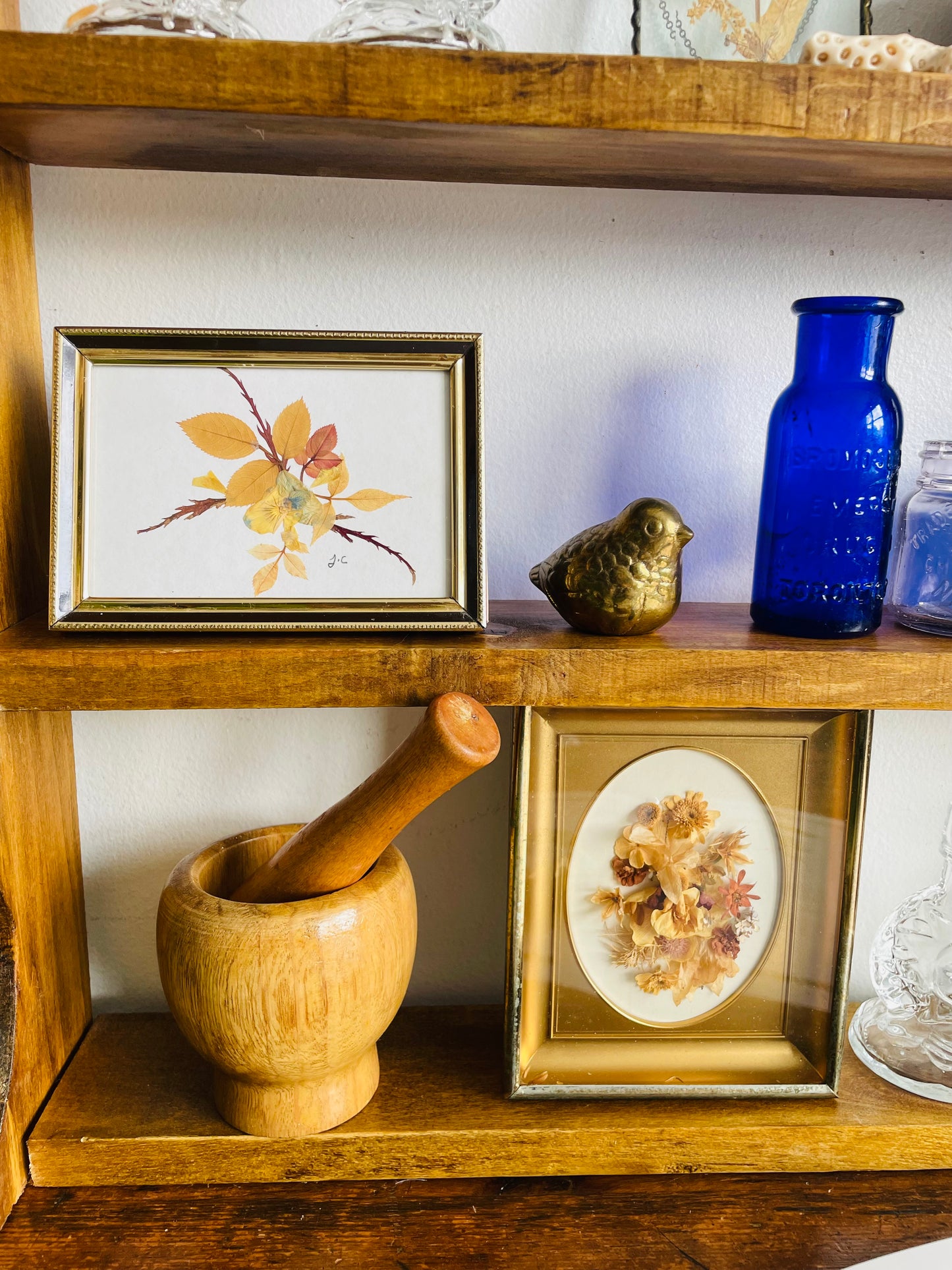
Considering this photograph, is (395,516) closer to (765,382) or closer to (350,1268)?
(765,382)

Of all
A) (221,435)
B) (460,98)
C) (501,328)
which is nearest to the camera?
(460,98)

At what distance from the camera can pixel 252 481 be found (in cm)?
59

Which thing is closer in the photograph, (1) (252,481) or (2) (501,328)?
(1) (252,481)

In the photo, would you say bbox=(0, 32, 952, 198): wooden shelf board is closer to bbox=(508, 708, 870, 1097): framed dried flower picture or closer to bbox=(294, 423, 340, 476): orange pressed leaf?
bbox=(294, 423, 340, 476): orange pressed leaf

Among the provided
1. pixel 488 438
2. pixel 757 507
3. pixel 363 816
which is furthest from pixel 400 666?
pixel 757 507

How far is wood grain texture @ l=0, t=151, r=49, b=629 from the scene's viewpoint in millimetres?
582

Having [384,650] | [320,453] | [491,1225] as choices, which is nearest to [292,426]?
[320,453]

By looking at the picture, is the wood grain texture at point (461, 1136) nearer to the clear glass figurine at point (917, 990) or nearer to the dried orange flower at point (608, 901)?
the clear glass figurine at point (917, 990)

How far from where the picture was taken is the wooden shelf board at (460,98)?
1.55ft

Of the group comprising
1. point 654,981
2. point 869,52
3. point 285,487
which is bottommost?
point 654,981

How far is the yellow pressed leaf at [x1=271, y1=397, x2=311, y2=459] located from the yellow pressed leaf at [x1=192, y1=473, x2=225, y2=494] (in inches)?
1.7

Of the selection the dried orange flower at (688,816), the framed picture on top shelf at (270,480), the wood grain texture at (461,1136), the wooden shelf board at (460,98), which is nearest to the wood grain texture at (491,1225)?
the wood grain texture at (461,1136)

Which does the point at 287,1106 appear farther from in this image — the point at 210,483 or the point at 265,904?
the point at 210,483

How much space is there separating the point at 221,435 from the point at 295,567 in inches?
3.8
